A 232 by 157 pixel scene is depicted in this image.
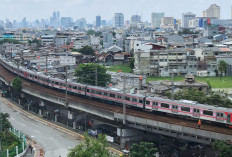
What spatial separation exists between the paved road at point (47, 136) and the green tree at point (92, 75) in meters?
10.8

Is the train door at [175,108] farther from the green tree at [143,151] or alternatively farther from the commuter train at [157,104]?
the green tree at [143,151]

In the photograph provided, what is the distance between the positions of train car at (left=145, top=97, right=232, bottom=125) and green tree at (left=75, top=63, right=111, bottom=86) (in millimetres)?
16729

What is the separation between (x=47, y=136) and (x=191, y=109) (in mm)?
12697

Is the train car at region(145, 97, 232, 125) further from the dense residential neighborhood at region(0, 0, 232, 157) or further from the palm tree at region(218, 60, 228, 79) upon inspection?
the palm tree at region(218, 60, 228, 79)

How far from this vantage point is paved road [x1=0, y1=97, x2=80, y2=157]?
25761 millimetres

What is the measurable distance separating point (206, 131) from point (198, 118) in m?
3.49

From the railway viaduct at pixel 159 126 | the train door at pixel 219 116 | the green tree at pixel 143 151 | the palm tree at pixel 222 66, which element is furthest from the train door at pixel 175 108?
the palm tree at pixel 222 66

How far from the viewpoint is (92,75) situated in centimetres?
4503

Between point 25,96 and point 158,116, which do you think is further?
point 25,96

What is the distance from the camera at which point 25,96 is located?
42.5m

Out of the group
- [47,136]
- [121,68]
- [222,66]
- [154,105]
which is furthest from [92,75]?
[121,68]

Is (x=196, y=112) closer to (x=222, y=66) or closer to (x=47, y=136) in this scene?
(x=47, y=136)

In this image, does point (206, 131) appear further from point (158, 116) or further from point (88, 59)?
point (88, 59)

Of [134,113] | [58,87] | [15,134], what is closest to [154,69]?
[58,87]
